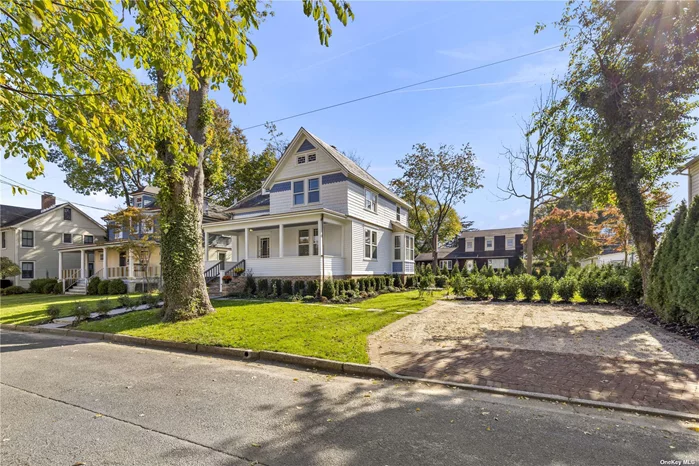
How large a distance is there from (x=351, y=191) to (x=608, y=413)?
15.8 metres

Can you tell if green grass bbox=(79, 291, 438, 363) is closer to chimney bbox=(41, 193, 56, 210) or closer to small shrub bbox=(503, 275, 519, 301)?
small shrub bbox=(503, 275, 519, 301)

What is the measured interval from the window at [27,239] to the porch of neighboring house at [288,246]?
22.3m

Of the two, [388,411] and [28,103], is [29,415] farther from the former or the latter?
[388,411]

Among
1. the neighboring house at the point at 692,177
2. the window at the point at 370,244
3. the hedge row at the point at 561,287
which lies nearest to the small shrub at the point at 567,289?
the hedge row at the point at 561,287

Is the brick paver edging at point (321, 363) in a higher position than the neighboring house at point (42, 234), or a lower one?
lower

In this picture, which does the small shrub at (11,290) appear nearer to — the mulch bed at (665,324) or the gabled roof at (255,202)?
the gabled roof at (255,202)

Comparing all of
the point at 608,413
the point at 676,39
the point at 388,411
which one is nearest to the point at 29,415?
the point at 388,411

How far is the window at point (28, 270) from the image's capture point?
29.9 meters

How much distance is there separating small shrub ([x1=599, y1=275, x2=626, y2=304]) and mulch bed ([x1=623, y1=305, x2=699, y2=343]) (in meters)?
0.91

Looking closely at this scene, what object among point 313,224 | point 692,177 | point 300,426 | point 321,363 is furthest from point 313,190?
point 692,177

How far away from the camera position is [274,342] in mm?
7195

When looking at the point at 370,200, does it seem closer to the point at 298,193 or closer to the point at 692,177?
the point at 298,193

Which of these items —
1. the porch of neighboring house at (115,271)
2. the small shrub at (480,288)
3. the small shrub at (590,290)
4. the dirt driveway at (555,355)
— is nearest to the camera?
the dirt driveway at (555,355)

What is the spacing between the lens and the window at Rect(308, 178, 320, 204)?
19609 mm
